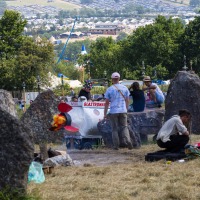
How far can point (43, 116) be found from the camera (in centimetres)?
1662

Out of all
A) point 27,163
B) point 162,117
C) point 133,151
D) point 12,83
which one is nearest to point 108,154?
point 133,151

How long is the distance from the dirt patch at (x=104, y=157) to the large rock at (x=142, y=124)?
2.89 ft

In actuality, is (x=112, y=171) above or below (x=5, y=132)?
below

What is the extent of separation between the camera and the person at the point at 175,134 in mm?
14016

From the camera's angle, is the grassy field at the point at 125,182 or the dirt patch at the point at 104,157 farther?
the dirt patch at the point at 104,157

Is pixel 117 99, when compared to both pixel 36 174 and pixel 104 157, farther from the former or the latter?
pixel 36 174

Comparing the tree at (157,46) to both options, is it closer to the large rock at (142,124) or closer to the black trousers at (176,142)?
the large rock at (142,124)

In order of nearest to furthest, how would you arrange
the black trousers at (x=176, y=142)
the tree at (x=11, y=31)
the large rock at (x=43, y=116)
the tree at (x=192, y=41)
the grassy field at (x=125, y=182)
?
the grassy field at (x=125, y=182)
the black trousers at (x=176, y=142)
the large rock at (x=43, y=116)
the tree at (x=192, y=41)
the tree at (x=11, y=31)

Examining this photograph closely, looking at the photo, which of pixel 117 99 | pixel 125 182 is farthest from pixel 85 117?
pixel 125 182

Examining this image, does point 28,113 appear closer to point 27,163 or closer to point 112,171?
point 112,171

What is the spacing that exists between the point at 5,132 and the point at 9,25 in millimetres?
62072

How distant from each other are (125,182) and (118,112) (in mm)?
4765

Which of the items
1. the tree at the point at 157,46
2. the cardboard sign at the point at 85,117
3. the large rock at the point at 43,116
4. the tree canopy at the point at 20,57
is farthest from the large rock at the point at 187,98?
the tree at the point at 157,46

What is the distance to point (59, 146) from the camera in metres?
17.3
